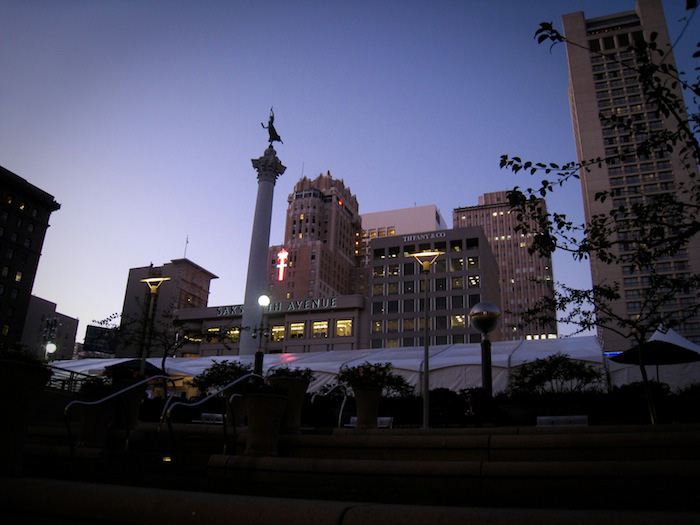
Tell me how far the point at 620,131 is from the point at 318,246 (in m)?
85.1

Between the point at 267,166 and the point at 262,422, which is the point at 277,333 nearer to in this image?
the point at 267,166

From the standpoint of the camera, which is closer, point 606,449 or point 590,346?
point 606,449

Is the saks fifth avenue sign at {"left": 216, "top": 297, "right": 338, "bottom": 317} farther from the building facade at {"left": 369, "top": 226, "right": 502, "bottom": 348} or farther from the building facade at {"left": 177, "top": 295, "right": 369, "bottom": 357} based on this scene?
the building facade at {"left": 369, "top": 226, "right": 502, "bottom": 348}

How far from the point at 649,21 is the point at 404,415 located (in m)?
174

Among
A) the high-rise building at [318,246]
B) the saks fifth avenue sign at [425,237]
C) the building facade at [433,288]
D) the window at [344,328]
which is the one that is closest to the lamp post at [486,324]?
the building facade at [433,288]

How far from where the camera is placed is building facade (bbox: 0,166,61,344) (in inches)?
3406

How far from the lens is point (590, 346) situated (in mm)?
24672

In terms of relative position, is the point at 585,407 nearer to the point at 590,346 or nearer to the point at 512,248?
the point at 590,346

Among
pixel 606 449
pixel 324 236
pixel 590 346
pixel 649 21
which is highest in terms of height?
pixel 649 21

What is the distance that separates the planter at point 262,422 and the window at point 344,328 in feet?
330

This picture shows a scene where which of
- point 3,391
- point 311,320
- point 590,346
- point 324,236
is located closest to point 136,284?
point 324,236

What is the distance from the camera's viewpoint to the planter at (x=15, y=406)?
492 centimetres

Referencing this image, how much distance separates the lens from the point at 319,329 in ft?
357

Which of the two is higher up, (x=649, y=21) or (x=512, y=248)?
(x=649, y=21)
